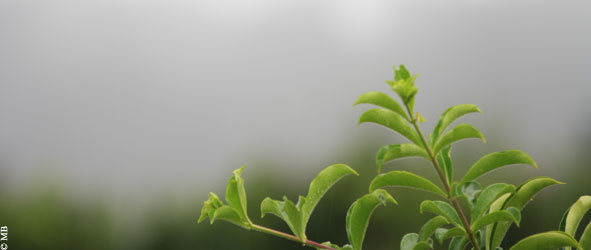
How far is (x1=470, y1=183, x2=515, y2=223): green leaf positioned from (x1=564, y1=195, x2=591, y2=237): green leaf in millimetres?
59

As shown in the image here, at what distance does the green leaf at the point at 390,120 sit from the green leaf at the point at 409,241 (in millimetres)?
91

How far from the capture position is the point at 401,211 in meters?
2.18

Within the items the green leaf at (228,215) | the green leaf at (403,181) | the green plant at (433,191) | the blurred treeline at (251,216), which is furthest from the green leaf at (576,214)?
the blurred treeline at (251,216)

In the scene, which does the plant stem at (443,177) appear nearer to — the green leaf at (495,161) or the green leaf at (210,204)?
the green leaf at (495,161)

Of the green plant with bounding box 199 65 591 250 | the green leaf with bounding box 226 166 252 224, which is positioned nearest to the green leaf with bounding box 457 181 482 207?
the green plant with bounding box 199 65 591 250

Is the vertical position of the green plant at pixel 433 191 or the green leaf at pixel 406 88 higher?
the green leaf at pixel 406 88

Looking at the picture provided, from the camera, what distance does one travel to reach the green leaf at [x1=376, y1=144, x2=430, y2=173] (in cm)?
25

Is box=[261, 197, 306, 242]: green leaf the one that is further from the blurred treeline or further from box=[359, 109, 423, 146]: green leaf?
the blurred treeline

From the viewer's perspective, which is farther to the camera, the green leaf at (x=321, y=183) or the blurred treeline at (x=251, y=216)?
the blurred treeline at (x=251, y=216)

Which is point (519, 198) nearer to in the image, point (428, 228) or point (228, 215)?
point (428, 228)

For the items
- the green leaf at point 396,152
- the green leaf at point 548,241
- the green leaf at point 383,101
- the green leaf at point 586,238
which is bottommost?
the green leaf at point 586,238

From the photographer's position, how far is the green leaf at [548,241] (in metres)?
0.25

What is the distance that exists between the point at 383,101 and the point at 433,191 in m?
0.06

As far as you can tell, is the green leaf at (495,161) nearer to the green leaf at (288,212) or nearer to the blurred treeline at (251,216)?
the green leaf at (288,212)
